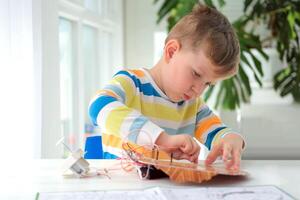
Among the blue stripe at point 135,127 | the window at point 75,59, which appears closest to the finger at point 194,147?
the blue stripe at point 135,127

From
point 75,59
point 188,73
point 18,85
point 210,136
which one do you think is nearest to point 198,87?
point 188,73

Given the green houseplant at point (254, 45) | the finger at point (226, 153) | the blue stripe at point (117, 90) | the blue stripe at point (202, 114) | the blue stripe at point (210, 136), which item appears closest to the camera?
the finger at point (226, 153)

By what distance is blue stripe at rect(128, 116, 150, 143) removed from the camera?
90cm

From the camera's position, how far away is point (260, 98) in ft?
11.7

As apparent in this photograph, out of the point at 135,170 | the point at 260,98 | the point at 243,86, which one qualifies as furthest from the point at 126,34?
the point at 135,170

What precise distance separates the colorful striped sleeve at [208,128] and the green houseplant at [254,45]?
1.18 m

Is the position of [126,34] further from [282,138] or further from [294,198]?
[294,198]

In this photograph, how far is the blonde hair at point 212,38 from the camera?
1.03m

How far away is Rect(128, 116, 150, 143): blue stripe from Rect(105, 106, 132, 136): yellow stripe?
0.03 metres

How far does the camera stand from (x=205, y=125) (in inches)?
49.9

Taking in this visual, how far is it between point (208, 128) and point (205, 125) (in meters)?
0.02

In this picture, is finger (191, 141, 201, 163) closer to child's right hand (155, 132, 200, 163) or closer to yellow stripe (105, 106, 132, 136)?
child's right hand (155, 132, 200, 163)

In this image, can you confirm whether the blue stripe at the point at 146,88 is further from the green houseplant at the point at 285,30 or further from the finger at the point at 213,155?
the green houseplant at the point at 285,30

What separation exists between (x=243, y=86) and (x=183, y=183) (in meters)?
2.10
